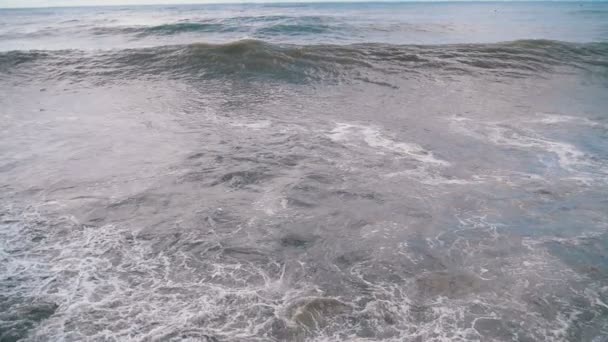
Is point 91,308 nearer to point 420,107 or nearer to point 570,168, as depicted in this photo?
point 570,168

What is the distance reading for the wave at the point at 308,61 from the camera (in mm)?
12898

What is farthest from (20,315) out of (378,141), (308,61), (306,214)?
(308,61)

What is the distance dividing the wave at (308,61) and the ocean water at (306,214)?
1975 mm

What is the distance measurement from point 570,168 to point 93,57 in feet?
50.2

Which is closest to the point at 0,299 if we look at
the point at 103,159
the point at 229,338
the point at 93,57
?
the point at 229,338

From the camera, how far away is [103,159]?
21.1 ft

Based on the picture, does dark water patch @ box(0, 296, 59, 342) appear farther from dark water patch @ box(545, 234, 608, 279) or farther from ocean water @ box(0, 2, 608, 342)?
dark water patch @ box(545, 234, 608, 279)

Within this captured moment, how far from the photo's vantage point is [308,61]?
13.8 metres

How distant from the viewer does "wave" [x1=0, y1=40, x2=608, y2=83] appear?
1290cm

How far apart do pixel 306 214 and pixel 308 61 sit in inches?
391

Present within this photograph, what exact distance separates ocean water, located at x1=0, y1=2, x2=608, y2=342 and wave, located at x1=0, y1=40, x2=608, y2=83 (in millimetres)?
1975

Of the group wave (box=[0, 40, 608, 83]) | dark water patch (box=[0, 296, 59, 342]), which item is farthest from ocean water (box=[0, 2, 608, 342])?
wave (box=[0, 40, 608, 83])

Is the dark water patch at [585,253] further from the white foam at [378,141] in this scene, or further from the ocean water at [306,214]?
the white foam at [378,141]

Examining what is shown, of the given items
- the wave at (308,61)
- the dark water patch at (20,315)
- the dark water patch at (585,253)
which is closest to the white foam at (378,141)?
the dark water patch at (585,253)
